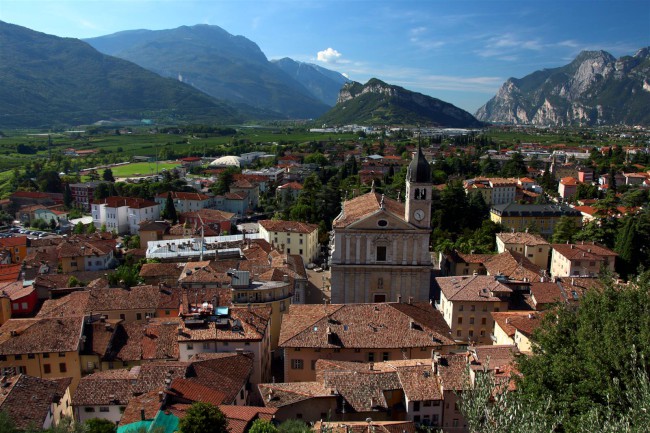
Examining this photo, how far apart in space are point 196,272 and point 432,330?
849 inches

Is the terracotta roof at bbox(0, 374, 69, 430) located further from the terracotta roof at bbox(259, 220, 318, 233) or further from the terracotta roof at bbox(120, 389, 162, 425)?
the terracotta roof at bbox(259, 220, 318, 233)

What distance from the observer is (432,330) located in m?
31.9

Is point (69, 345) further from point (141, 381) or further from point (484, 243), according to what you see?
point (484, 243)

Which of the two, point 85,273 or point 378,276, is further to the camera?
point 85,273

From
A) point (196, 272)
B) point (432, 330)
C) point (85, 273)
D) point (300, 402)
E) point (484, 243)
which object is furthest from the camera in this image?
point (484, 243)

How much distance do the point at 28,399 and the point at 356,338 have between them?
54.9 feet

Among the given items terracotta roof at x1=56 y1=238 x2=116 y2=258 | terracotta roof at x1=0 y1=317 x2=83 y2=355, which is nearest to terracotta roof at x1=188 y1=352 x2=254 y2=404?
terracotta roof at x1=0 y1=317 x2=83 y2=355

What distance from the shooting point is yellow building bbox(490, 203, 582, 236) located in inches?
3091

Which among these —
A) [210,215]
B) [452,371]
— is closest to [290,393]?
[452,371]

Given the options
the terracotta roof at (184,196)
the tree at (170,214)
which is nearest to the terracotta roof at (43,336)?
the tree at (170,214)

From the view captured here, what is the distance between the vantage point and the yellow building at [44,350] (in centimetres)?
2959

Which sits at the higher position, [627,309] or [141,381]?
[627,309]

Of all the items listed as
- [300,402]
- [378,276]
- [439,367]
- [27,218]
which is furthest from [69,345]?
[27,218]

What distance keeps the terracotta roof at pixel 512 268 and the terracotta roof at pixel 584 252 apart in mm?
5205
